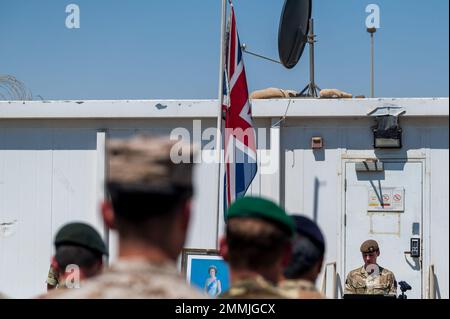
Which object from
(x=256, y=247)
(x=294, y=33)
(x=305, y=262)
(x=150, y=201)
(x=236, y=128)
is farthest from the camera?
(x=294, y=33)

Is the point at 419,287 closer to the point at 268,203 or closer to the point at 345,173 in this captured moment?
the point at 345,173

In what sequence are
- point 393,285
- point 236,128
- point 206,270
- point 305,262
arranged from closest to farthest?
1. point 305,262
2. point 236,128
3. point 206,270
4. point 393,285

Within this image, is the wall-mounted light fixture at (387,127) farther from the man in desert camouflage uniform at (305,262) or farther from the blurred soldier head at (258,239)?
the blurred soldier head at (258,239)

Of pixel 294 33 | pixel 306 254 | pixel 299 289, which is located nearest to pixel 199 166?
pixel 294 33

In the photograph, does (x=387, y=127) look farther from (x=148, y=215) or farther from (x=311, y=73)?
(x=148, y=215)

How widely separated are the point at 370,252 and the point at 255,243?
479 cm

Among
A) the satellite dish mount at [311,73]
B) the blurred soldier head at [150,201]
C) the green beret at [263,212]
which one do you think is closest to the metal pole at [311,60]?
the satellite dish mount at [311,73]

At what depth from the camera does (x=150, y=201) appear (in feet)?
5.50

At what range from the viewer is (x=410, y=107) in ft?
22.4

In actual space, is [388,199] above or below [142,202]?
below

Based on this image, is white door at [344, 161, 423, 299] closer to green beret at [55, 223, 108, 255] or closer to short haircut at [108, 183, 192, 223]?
green beret at [55, 223, 108, 255]

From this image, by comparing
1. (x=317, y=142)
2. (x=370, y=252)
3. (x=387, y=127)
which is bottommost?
(x=370, y=252)
